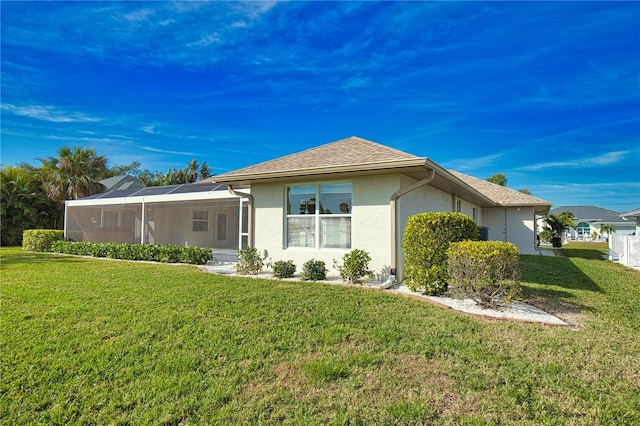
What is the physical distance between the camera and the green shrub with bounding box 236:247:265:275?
9797mm

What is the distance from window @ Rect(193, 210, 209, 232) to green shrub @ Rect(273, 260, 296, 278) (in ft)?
35.4

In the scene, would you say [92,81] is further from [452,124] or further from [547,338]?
[452,124]

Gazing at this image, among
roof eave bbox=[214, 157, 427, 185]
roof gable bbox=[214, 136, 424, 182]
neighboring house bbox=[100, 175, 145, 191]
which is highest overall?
neighboring house bbox=[100, 175, 145, 191]

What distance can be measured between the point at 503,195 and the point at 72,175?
94.2ft

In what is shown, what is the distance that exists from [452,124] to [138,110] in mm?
18069

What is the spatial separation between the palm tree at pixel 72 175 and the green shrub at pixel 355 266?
20908 mm

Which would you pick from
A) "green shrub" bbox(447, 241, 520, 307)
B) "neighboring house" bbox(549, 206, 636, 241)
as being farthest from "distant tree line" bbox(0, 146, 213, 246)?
"neighboring house" bbox(549, 206, 636, 241)

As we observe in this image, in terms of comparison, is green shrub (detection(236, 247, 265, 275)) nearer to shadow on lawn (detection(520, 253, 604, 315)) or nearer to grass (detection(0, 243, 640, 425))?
grass (detection(0, 243, 640, 425))

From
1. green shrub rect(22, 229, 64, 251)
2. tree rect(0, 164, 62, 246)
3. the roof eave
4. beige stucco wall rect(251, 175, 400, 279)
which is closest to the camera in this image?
the roof eave

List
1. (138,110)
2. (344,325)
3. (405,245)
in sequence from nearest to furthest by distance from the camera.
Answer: (344,325) < (405,245) < (138,110)

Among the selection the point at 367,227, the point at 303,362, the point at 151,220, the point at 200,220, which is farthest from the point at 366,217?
the point at 151,220

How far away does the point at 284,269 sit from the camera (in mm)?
8977

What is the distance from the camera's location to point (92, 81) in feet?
43.0

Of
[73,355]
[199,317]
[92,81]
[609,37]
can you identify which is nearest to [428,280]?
[199,317]
